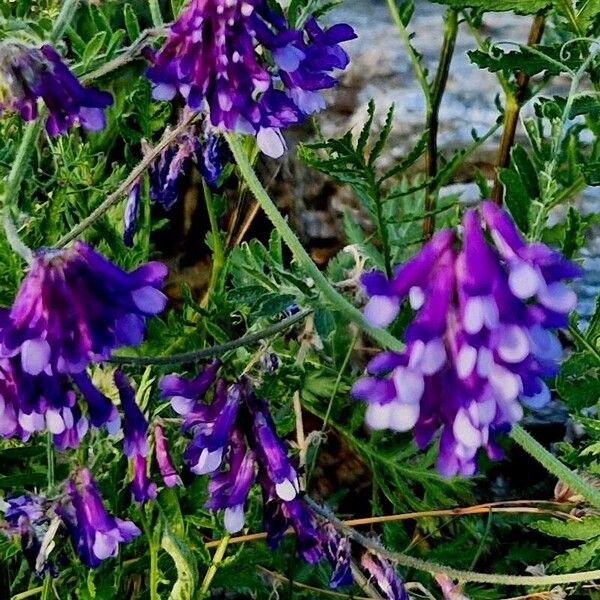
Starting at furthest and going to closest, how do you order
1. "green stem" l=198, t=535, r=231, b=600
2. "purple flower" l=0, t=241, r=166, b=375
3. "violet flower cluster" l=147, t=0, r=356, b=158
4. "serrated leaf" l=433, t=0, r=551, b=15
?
"green stem" l=198, t=535, r=231, b=600, "serrated leaf" l=433, t=0, r=551, b=15, "violet flower cluster" l=147, t=0, r=356, b=158, "purple flower" l=0, t=241, r=166, b=375

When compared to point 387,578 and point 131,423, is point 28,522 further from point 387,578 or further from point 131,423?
point 387,578

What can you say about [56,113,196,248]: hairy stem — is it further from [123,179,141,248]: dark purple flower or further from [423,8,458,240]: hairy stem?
[423,8,458,240]: hairy stem

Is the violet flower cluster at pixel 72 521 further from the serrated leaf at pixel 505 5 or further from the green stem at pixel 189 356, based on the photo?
the serrated leaf at pixel 505 5

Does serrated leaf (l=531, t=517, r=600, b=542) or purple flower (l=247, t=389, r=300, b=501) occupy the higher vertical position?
purple flower (l=247, t=389, r=300, b=501)

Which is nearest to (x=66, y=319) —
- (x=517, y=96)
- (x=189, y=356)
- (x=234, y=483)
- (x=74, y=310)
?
(x=74, y=310)

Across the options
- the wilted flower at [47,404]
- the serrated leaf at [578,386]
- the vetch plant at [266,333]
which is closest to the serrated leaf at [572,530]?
the vetch plant at [266,333]

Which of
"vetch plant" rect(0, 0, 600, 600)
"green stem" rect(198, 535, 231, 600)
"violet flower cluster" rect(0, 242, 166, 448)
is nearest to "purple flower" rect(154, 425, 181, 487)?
"vetch plant" rect(0, 0, 600, 600)
